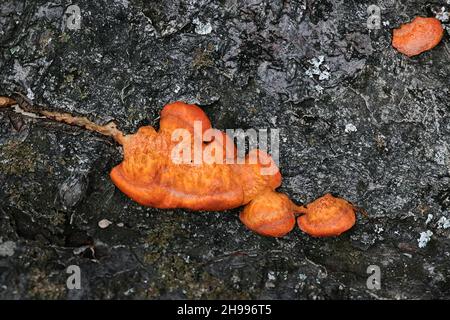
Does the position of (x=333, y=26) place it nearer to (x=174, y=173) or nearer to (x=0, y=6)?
(x=174, y=173)

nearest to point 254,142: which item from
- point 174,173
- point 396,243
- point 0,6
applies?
point 174,173

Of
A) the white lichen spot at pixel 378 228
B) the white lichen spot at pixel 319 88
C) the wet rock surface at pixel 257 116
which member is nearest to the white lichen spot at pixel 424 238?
the wet rock surface at pixel 257 116

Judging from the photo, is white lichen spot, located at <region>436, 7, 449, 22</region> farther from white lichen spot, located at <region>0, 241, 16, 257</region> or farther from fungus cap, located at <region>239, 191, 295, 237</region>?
white lichen spot, located at <region>0, 241, 16, 257</region>

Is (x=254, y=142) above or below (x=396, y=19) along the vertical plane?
below

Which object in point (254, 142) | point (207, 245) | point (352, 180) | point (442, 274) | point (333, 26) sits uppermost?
point (333, 26)

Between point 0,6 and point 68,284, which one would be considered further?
point 0,6

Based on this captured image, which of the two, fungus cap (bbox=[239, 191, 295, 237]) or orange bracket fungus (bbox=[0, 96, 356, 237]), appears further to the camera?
fungus cap (bbox=[239, 191, 295, 237])

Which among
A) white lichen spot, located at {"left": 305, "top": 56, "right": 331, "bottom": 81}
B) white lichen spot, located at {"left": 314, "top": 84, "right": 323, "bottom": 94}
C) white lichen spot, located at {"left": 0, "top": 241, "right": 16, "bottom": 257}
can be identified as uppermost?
white lichen spot, located at {"left": 305, "top": 56, "right": 331, "bottom": 81}

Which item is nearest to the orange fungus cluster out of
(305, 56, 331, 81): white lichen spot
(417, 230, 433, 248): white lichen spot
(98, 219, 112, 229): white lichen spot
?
(98, 219, 112, 229): white lichen spot
